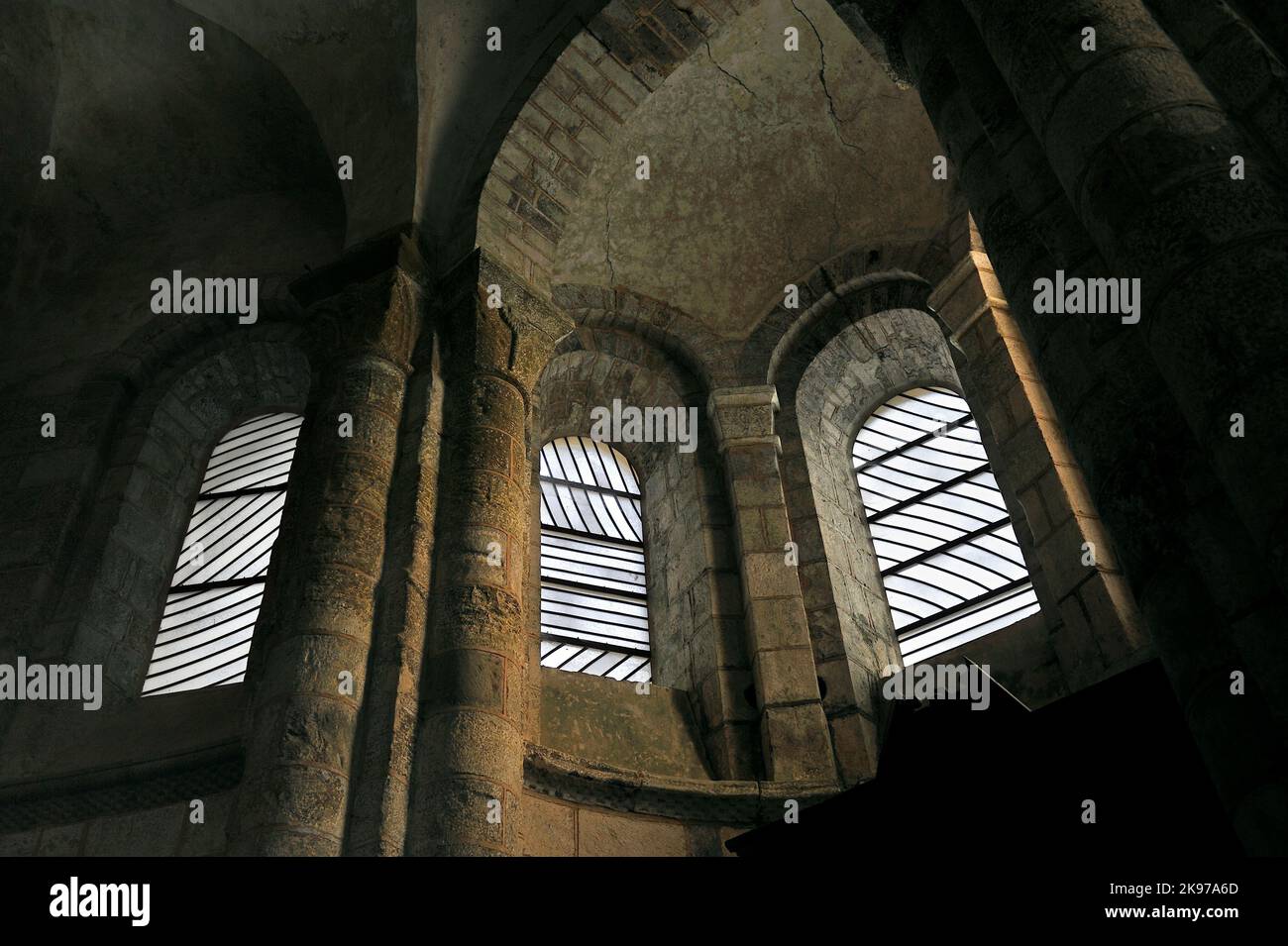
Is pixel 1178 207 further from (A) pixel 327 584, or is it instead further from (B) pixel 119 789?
(B) pixel 119 789

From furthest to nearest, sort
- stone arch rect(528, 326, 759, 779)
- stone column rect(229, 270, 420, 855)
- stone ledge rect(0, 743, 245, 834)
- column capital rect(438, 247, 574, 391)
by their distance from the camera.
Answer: stone arch rect(528, 326, 759, 779), column capital rect(438, 247, 574, 391), stone ledge rect(0, 743, 245, 834), stone column rect(229, 270, 420, 855)

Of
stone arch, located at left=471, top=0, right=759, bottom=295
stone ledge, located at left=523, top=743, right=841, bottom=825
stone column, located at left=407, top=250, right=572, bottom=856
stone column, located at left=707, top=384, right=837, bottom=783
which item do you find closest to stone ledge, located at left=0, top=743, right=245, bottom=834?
stone column, located at left=407, top=250, right=572, bottom=856

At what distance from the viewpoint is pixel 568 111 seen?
22.6 feet

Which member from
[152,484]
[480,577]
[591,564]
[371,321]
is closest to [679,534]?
[591,564]

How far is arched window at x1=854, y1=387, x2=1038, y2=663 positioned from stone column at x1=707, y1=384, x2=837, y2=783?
84 cm

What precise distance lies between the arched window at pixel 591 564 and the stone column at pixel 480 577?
1.45 meters

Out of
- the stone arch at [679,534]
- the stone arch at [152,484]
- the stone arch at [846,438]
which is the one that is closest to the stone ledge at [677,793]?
the stone arch at [679,534]

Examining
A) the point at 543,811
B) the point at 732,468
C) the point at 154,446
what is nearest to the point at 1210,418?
the point at 543,811

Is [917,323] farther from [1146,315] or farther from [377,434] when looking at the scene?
[1146,315]

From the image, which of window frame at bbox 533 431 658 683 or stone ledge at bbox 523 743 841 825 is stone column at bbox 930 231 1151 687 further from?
window frame at bbox 533 431 658 683

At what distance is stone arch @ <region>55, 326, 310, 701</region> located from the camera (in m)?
6.38

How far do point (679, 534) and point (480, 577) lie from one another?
2.65 metres
